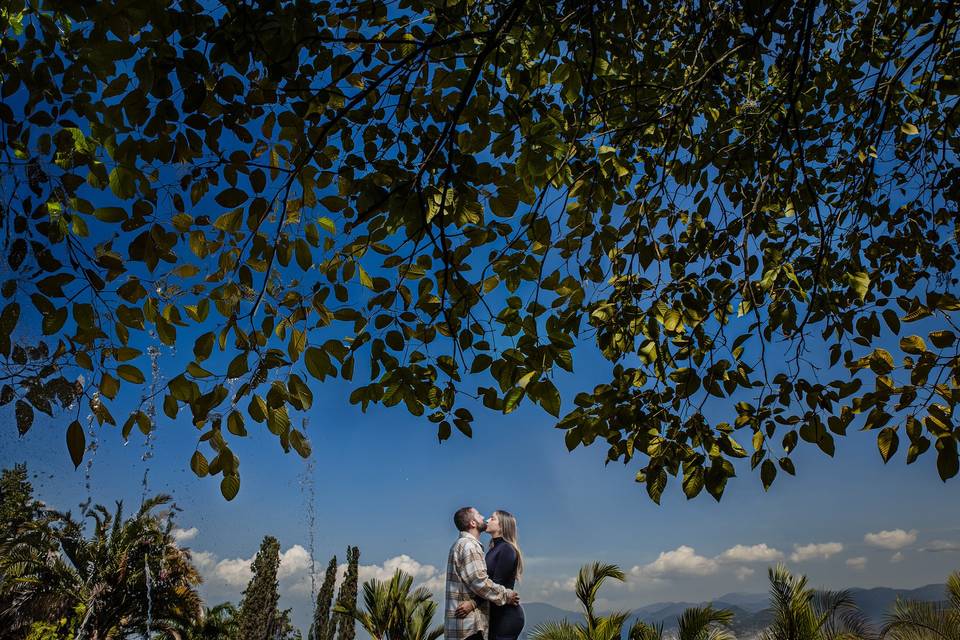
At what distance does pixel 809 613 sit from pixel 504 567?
257 inches

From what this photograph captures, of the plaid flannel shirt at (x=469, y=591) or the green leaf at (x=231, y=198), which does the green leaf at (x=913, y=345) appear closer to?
the green leaf at (x=231, y=198)

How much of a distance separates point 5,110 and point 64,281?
82 cm

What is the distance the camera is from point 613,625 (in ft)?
28.9

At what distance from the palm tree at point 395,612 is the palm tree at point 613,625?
2297 millimetres

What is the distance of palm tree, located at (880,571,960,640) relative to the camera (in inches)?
339

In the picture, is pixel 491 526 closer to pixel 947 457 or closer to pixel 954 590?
pixel 947 457

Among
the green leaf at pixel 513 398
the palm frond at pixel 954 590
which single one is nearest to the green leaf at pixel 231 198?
the green leaf at pixel 513 398

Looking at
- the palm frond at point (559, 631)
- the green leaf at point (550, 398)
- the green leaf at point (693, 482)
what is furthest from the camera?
the palm frond at point (559, 631)

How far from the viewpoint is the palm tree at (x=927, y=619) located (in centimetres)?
860

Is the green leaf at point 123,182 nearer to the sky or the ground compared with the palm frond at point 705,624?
nearer to the sky

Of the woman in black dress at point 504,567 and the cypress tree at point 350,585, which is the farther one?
the cypress tree at point 350,585

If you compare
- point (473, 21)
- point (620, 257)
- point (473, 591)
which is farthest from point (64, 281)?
point (473, 591)

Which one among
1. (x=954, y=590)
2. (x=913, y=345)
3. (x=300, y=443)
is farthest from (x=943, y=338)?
(x=954, y=590)

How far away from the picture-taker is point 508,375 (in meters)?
2.35
